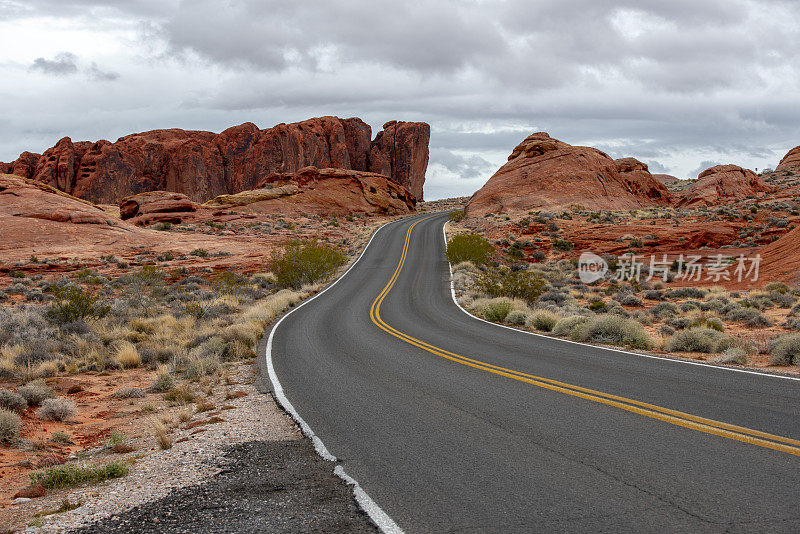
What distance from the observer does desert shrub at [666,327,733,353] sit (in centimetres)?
1178

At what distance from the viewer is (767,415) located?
6371 millimetres

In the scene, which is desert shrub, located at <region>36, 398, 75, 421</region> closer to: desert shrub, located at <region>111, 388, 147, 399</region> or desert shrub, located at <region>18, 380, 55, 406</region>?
desert shrub, located at <region>18, 380, 55, 406</region>

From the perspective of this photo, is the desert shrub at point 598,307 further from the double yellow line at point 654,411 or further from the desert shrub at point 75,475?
the desert shrub at point 75,475

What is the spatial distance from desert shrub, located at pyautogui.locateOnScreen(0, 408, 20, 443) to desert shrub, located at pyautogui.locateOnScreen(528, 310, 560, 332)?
13366 mm

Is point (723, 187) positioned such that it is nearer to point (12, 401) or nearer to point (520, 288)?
point (520, 288)

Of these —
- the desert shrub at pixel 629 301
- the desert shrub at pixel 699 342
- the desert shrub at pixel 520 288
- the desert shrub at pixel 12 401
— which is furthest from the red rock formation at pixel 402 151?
the desert shrub at pixel 12 401

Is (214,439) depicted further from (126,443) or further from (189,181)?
(189,181)

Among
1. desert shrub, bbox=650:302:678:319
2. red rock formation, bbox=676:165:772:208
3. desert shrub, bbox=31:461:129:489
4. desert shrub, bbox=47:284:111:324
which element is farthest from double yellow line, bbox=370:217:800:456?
red rock formation, bbox=676:165:772:208

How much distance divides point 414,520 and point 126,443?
5.13 metres

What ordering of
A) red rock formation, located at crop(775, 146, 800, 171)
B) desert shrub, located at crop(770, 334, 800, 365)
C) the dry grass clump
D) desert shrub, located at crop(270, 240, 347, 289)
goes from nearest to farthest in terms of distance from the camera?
the dry grass clump → desert shrub, located at crop(770, 334, 800, 365) → desert shrub, located at crop(270, 240, 347, 289) → red rock formation, located at crop(775, 146, 800, 171)

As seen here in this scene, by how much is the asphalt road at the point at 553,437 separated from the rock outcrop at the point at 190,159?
300ft

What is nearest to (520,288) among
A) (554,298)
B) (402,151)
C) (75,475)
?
(554,298)

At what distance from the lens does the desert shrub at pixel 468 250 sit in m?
38.5

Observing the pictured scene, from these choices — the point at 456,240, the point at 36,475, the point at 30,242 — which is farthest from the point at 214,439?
the point at 30,242
